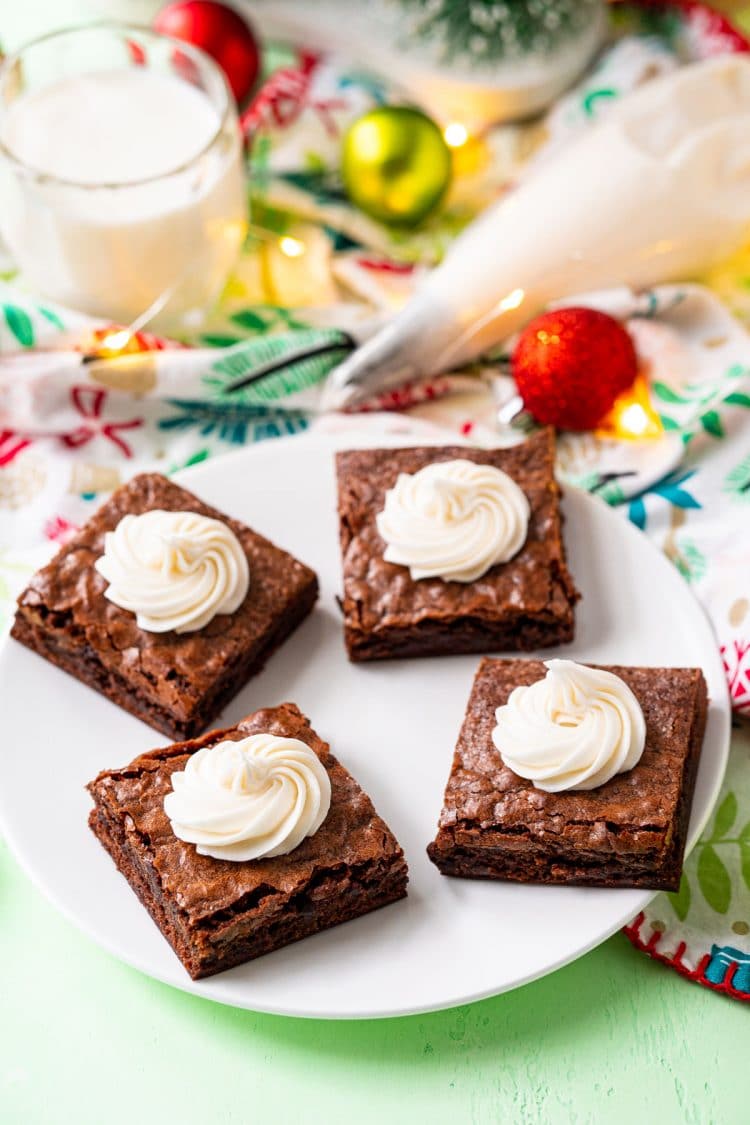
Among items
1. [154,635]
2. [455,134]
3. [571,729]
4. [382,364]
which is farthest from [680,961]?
[455,134]

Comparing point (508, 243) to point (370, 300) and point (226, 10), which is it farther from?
point (226, 10)

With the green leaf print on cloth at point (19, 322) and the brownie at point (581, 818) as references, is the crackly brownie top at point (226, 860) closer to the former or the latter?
the brownie at point (581, 818)

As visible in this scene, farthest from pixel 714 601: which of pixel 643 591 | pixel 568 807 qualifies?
pixel 568 807


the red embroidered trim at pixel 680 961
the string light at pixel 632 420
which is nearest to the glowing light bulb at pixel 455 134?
the string light at pixel 632 420

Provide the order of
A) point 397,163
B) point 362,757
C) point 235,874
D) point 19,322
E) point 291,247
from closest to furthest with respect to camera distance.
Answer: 1. point 235,874
2. point 362,757
3. point 19,322
4. point 397,163
5. point 291,247

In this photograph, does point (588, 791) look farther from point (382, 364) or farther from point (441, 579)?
point (382, 364)

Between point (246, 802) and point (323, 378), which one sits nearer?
point (246, 802)
